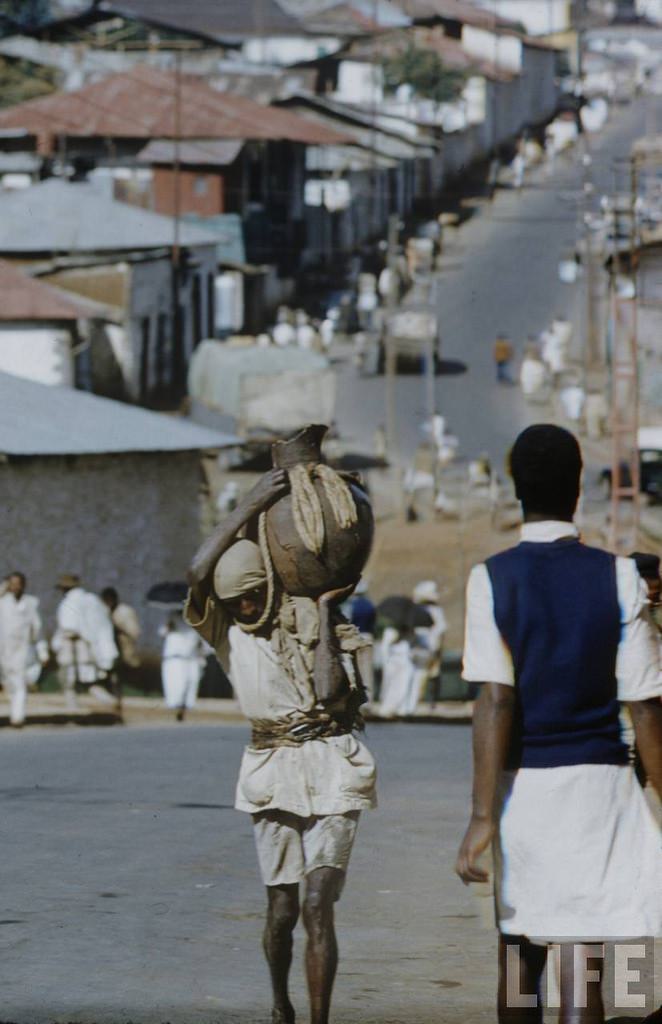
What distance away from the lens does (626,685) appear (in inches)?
169

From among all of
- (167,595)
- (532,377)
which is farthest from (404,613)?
(532,377)

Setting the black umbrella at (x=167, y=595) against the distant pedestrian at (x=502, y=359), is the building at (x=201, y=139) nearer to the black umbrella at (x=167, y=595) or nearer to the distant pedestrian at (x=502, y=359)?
the distant pedestrian at (x=502, y=359)

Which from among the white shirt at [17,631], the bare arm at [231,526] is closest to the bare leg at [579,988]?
the bare arm at [231,526]

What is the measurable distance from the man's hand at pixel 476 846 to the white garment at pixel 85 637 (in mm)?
12737

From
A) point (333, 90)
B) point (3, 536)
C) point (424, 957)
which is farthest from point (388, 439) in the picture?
point (424, 957)

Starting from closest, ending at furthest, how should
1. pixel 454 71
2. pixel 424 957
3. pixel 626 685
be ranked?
pixel 626 685 < pixel 424 957 < pixel 454 71

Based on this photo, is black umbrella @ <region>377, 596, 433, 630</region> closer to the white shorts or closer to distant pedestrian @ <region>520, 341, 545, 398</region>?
the white shorts

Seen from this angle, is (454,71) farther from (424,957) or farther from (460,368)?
(424,957)

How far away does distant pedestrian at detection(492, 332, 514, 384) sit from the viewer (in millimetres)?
46469

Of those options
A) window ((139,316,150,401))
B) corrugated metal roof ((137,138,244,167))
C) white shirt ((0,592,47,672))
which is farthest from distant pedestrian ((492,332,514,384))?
white shirt ((0,592,47,672))

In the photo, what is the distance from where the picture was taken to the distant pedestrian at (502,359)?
46469mm

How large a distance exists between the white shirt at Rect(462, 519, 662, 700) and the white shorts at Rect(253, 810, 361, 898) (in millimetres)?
1093

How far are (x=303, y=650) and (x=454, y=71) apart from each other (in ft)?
113

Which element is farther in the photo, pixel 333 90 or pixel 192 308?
pixel 333 90
